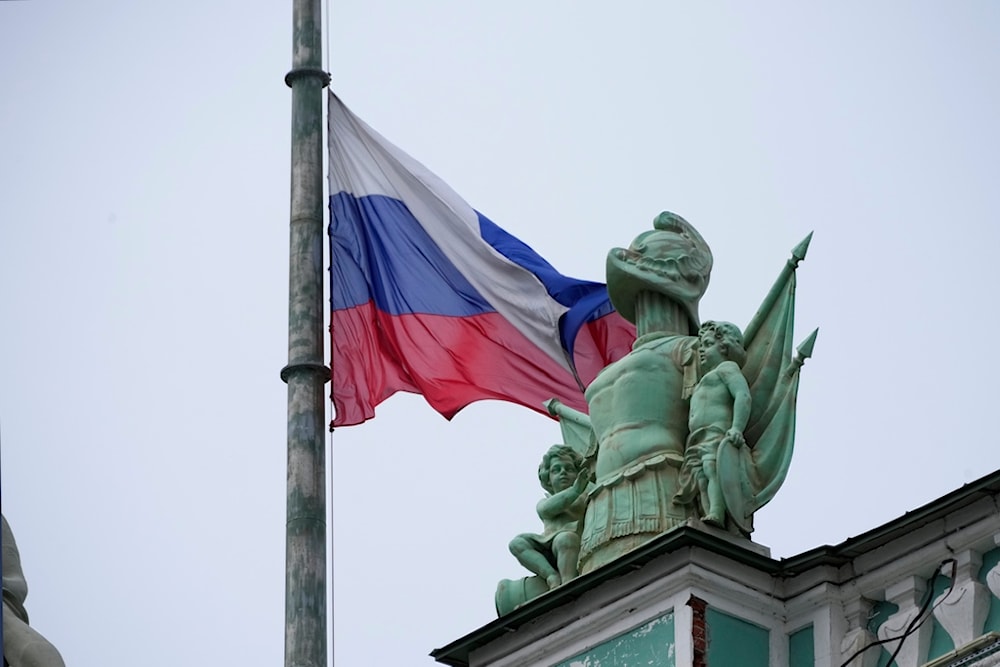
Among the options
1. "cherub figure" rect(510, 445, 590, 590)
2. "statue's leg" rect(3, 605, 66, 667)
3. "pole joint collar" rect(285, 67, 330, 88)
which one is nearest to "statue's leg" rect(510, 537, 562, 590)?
"cherub figure" rect(510, 445, 590, 590)

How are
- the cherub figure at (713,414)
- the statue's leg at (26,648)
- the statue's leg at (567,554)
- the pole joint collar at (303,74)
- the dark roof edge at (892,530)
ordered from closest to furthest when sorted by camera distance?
the statue's leg at (26,648)
the dark roof edge at (892,530)
the cherub figure at (713,414)
the statue's leg at (567,554)
the pole joint collar at (303,74)

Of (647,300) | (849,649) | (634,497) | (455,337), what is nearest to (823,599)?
(849,649)

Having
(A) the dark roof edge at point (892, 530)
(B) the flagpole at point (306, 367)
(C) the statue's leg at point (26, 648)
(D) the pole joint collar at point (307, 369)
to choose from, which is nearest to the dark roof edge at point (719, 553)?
(A) the dark roof edge at point (892, 530)

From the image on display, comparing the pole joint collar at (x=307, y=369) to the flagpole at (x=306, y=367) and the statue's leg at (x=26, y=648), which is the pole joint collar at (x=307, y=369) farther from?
the statue's leg at (x=26, y=648)

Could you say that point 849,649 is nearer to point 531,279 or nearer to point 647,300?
point 647,300

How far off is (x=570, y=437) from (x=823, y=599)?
3.81 metres

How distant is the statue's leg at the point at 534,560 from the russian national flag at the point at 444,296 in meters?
1.93

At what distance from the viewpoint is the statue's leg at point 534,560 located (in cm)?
2320

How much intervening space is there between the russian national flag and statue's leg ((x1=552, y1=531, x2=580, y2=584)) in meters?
2.30

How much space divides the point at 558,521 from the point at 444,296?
10.4 feet

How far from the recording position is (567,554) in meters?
23.1

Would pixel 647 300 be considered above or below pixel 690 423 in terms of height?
above

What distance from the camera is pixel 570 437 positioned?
24656mm

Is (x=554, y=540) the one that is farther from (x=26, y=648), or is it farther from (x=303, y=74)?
(x=26, y=648)
